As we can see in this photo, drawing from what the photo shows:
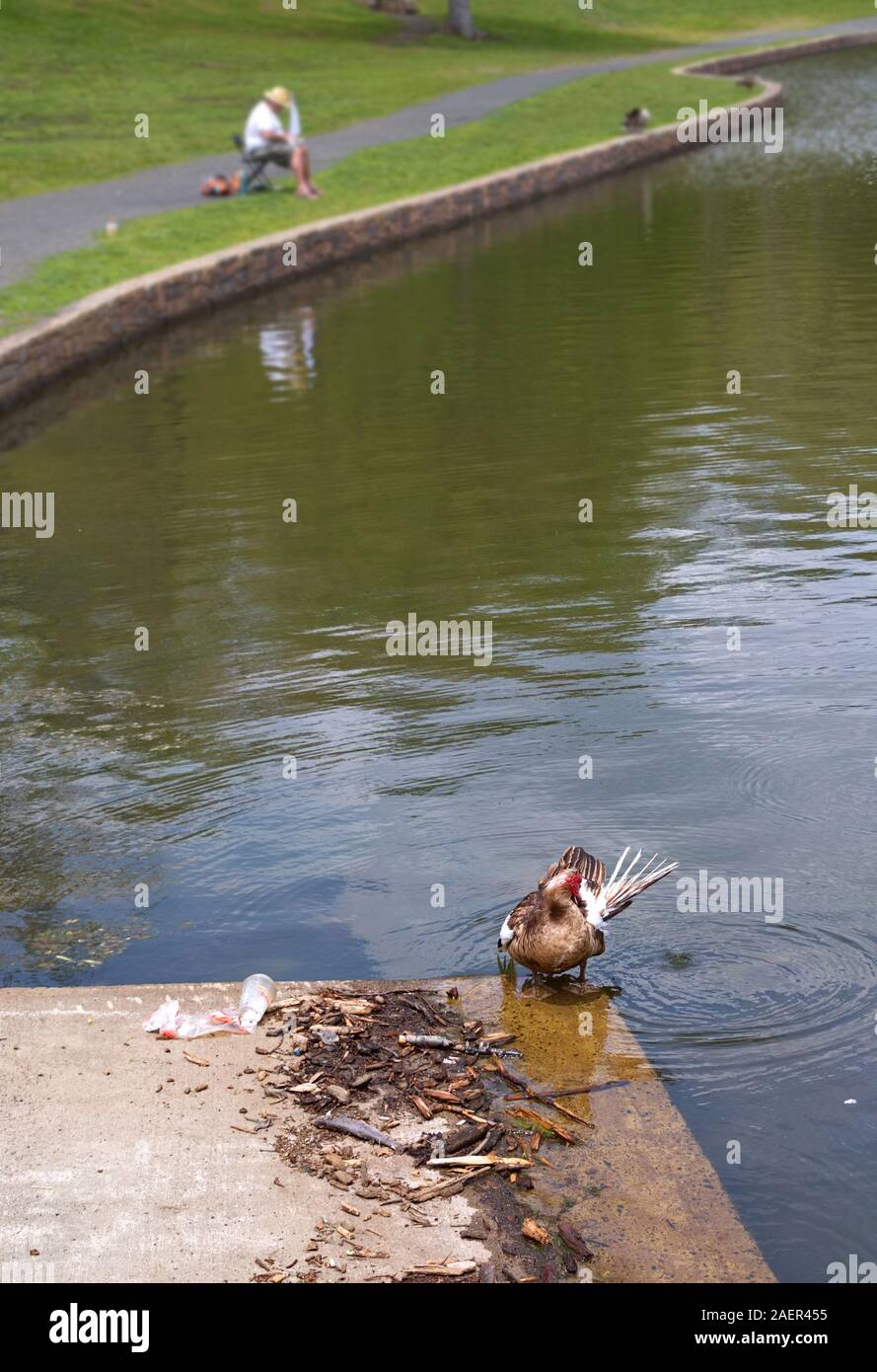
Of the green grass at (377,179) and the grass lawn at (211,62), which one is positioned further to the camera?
the grass lawn at (211,62)

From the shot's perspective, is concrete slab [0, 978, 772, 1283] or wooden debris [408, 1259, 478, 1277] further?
concrete slab [0, 978, 772, 1283]

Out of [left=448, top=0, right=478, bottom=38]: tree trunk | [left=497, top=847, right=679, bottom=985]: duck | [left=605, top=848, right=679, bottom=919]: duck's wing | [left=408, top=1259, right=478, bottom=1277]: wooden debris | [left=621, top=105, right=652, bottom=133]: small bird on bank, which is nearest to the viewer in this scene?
[left=408, top=1259, right=478, bottom=1277]: wooden debris

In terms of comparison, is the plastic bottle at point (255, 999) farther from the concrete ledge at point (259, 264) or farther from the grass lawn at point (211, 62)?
the grass lawn at point (211, 62)

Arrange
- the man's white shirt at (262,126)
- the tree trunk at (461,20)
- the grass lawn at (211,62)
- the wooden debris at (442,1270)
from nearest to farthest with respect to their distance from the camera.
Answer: the wooden debris at (442,1270)
the man's white shirt at (262,126)
the grass lawn at (211,62)
the tree trunk at (461,20)

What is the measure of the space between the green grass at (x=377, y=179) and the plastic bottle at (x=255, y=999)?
42.4ft

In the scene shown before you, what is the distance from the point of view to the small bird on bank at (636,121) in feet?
119

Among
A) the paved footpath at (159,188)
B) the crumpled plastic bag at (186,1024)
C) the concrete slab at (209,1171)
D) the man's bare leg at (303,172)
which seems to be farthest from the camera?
the man's bare leg at (303,172)

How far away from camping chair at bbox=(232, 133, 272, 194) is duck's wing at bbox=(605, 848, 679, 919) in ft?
71.2

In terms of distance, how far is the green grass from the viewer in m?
20.1

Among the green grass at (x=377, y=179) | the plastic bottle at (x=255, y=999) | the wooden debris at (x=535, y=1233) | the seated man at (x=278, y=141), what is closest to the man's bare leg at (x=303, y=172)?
the seated man at (x=278, y=141)

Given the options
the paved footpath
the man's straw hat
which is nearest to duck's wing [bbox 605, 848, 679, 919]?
the paved footpath

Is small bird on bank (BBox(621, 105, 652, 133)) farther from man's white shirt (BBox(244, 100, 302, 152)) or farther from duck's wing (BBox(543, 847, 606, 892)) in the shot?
duck's wing (BBox(543, 847, 606, 892))
